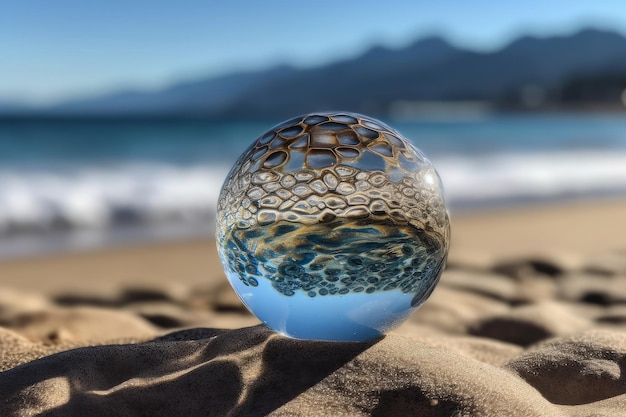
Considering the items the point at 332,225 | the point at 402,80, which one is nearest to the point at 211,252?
the point at 332,225

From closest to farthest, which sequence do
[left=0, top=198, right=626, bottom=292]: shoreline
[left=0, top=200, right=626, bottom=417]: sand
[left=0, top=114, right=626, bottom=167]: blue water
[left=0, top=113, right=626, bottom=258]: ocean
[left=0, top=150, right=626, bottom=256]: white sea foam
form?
[left=0, top=200, right=626, bottom=417]: sand → [left=0, top=198, right=626, bottom=292]: shoreline → [left=0, top=113, right=626, bottom=258]: ocean → [left=0, top=150, right=626, bottom=256]: white sea foam → [left=0, top=114, right=626, bottom=167]: blue water

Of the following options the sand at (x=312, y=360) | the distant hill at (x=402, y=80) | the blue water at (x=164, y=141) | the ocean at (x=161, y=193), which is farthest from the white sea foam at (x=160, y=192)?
the distant hill at (x=402, y=80)

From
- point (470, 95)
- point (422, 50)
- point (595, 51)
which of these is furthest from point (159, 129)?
point (422, 50)

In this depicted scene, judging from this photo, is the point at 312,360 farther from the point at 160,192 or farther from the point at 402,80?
the point at 402,80

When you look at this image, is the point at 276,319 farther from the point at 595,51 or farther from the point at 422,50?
the point at 422,50

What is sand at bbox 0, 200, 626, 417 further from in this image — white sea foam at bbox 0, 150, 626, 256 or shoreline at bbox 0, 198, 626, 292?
white sea foam at bbox 0, 150, 626, 256

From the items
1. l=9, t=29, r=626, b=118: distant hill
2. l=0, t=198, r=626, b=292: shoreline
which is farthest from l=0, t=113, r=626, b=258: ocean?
l=9, t=29, r=626, b=118: distant hill
